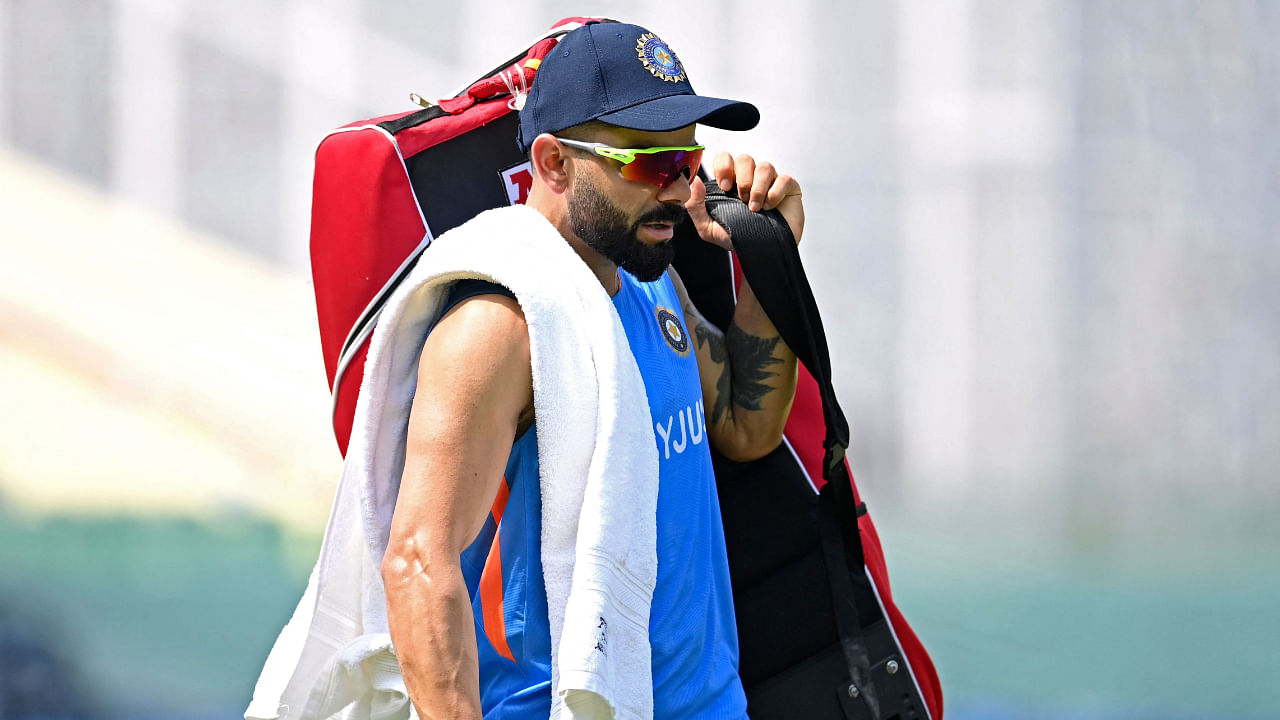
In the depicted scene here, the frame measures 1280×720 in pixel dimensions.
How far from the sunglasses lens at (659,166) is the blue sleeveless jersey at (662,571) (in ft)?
0.55

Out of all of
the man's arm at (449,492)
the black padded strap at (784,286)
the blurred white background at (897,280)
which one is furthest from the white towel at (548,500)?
the blurred white background at (897,280)

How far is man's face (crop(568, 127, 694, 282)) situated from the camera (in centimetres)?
165

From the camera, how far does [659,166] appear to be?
1.65 metres

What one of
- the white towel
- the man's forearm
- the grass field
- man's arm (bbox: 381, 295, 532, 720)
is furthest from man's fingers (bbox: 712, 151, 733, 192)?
the grass field

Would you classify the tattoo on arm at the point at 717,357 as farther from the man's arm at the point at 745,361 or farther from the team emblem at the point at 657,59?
the team emblem at the point at 657,59

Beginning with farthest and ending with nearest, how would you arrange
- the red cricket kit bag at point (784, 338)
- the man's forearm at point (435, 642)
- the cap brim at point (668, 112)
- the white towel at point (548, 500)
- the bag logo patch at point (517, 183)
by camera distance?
the bag logo patch at point (517, 183) < the red cricket kit bag at point (784, 338) < the cap brim at point (668, 112) < the white towel at point (548, 500) < the man's forearm at point (435, 642)

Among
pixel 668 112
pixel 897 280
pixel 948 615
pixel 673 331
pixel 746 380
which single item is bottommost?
pixel 948 615

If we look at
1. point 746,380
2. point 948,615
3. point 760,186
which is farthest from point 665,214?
point 948,615

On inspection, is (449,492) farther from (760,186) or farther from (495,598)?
(760,186)

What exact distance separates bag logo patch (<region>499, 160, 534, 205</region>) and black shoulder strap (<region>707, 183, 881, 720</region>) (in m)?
0.28

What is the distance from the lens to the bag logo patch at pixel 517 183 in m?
1.88

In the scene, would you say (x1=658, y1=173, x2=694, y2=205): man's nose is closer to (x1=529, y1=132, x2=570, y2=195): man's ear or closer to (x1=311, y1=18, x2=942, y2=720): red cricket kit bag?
(x1=529, y1=132, x2=570, y2=195): man's ear

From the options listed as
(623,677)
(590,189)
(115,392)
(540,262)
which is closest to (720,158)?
(590,189)

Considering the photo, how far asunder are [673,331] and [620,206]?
237 millimetres
